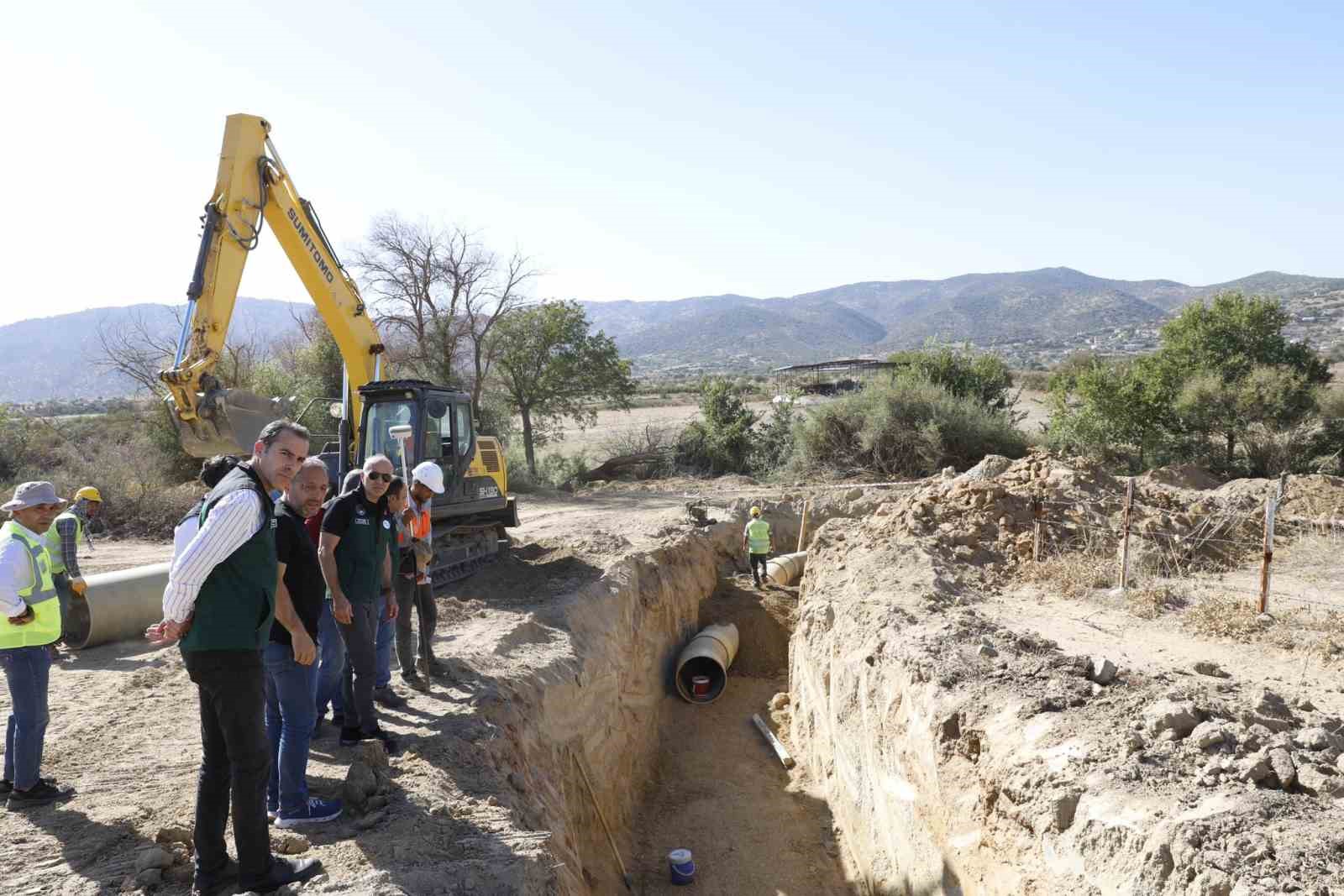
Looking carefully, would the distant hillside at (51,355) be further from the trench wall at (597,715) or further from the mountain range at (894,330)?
the trench wall at (597,715)

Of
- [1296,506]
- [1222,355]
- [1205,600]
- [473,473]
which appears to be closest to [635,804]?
[473,473]

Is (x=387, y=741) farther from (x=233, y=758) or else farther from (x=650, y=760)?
(x=650, y=760)

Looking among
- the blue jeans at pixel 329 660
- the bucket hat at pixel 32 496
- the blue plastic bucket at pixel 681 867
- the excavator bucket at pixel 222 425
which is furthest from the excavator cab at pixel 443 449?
the bucket hat at pixel 32 496

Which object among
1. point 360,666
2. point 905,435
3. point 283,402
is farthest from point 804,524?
point 360,666

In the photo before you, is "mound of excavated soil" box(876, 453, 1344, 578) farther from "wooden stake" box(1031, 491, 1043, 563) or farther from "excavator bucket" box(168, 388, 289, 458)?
"excavator bucket" box(168, 388, 289, 458)

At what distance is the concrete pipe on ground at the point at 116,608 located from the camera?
8172 mm

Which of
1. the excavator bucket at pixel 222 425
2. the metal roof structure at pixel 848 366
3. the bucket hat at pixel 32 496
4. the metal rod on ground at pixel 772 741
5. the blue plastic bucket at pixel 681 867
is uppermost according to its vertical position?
the metal roof structure at pixel 848 366

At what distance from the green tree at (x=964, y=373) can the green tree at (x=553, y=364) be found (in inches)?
387

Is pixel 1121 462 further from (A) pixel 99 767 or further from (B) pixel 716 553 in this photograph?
(A) pixel 99 767

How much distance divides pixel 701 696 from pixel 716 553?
469 cm

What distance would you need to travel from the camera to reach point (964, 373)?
27031 mm

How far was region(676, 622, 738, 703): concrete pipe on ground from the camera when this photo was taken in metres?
12.2

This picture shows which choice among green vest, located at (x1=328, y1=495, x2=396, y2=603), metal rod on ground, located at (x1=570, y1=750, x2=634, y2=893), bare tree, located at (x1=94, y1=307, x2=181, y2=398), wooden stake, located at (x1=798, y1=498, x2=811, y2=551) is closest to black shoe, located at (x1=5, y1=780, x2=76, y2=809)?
green vest, located at (x1=328, y1=495, x2=396, y2=603)

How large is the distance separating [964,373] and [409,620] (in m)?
23.8
